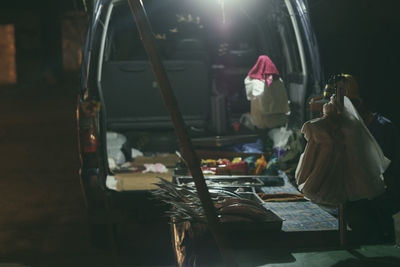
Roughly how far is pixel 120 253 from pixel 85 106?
1.56 metres

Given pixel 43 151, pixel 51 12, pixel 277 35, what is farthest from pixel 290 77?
pixel 51 12

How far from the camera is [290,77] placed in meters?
6.69

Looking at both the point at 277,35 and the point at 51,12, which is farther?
the point at 51,12

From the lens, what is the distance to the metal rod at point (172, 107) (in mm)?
2879

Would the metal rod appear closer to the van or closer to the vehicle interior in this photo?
the van

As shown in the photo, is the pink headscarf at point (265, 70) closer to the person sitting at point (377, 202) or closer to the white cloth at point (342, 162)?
the person sitting at point (377, 202)

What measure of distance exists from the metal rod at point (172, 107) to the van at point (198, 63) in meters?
2.47

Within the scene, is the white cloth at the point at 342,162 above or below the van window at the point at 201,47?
below

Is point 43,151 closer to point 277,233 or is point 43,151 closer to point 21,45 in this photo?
point 277,233

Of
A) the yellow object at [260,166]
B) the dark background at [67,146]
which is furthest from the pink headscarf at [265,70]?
the yellow object at [260,166]

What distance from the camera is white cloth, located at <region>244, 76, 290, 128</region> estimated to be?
22.3 feet

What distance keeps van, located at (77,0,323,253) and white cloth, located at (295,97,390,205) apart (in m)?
1.64

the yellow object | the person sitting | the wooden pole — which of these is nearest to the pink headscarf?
the yellow object

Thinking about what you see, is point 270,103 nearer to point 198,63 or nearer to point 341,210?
point 198,63
